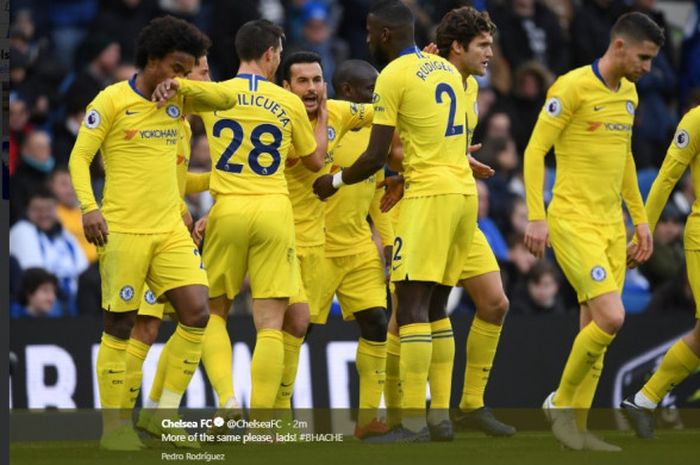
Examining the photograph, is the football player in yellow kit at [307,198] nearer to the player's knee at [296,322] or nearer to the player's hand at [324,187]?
the player's knee at [296,322]

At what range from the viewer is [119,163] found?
10.9 meters

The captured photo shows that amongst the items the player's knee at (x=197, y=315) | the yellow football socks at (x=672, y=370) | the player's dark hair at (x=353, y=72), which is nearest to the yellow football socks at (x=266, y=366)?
the player's knee at (x=197, y=315)

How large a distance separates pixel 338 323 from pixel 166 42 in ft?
15.0

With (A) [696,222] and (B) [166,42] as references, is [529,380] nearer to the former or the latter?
(A) [696,222]

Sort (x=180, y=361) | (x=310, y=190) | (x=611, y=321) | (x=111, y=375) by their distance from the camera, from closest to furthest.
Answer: (x=111, y=375) → (x=180, y=361) → (x=611, y=321) → (x=310, y=190)

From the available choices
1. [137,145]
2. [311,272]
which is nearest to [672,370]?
[311,272]

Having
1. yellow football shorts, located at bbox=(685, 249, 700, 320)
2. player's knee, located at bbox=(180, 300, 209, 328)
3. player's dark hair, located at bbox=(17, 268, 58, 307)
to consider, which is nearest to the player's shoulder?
yellow football shorts, located at bbox=(685, 249, 700, 320)

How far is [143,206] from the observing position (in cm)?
1095

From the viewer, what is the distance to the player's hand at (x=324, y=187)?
1158cm

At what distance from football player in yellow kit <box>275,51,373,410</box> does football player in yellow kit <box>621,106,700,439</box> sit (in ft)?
6.84

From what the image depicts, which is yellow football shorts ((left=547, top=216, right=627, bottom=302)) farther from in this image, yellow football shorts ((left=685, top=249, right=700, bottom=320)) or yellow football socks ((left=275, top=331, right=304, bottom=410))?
yellow football socks ((left=275, top=331, right=304, bottom=410))

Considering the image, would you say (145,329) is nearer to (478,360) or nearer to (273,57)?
(273,57)

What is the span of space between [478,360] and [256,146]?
2.14 m

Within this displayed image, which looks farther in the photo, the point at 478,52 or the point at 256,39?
the point at 478,52
